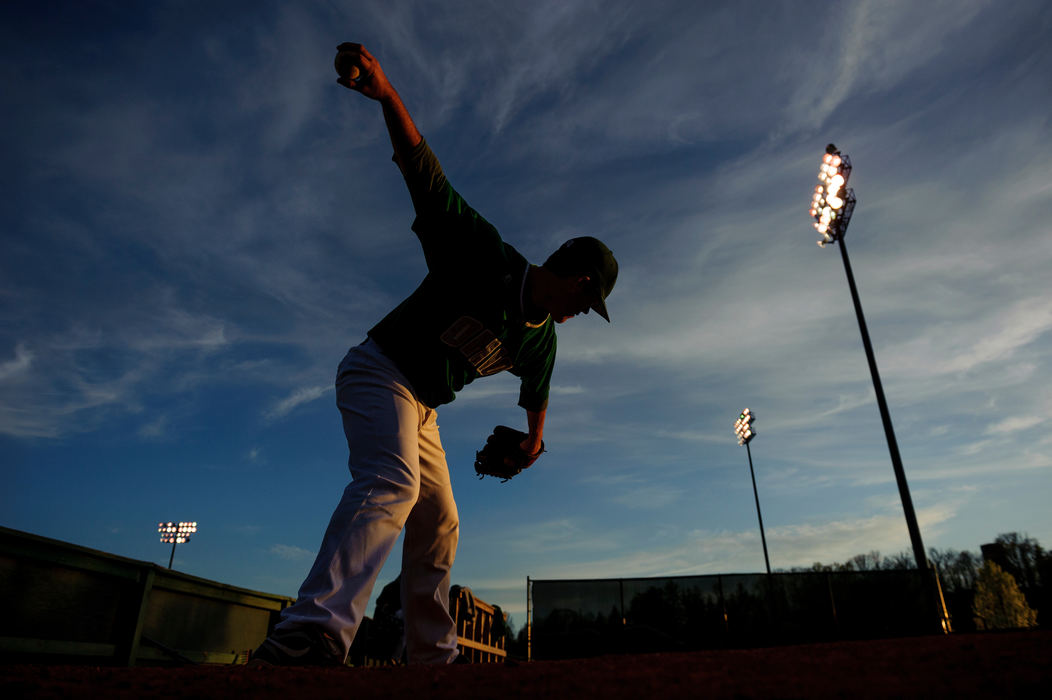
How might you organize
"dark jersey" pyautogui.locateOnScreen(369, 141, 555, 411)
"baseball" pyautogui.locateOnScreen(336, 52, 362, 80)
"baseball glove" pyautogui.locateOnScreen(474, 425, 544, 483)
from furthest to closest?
1. "baseball glove" pyautogui.locateOnScreen(474, 425, 544, 483)
2. "dark jersey" pyautogui.locateOnScreen(369, 141, 555, 411)
3. "baseball" pyautogui.locateOnScreen(336, 52, 362, 80)

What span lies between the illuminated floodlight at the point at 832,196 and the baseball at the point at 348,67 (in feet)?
48.8

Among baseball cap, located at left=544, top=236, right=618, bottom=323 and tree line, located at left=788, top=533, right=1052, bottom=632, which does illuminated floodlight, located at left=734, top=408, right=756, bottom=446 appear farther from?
baseball cap, located at left=544, top=236, right=618, bottom=323

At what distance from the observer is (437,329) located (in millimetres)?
2633

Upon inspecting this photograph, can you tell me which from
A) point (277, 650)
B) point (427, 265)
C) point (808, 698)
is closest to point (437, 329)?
point (427, 265)

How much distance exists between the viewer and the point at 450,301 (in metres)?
2.65

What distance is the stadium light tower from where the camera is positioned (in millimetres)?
10492

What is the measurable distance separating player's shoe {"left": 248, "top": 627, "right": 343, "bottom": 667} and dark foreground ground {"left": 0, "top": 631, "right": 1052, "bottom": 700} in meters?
0.13

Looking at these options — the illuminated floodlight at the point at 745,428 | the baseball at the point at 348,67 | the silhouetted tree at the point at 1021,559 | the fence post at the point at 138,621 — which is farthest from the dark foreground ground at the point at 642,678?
the silhouetted tree at the point at 1021,559

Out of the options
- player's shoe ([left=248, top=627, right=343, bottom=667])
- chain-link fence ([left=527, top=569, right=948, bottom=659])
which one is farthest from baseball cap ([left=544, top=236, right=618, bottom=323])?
chain-link fence ([left=527, top=569, right=948, bottom=659])

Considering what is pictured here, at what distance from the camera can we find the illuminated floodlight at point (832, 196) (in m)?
15.7

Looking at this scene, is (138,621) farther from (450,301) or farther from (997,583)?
(997,583)

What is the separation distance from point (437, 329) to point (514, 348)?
0.46m

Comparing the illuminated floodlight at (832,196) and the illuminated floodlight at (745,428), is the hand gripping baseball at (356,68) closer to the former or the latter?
the illuminated floodlight at (832,196)

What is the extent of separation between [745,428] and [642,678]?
3493cm
